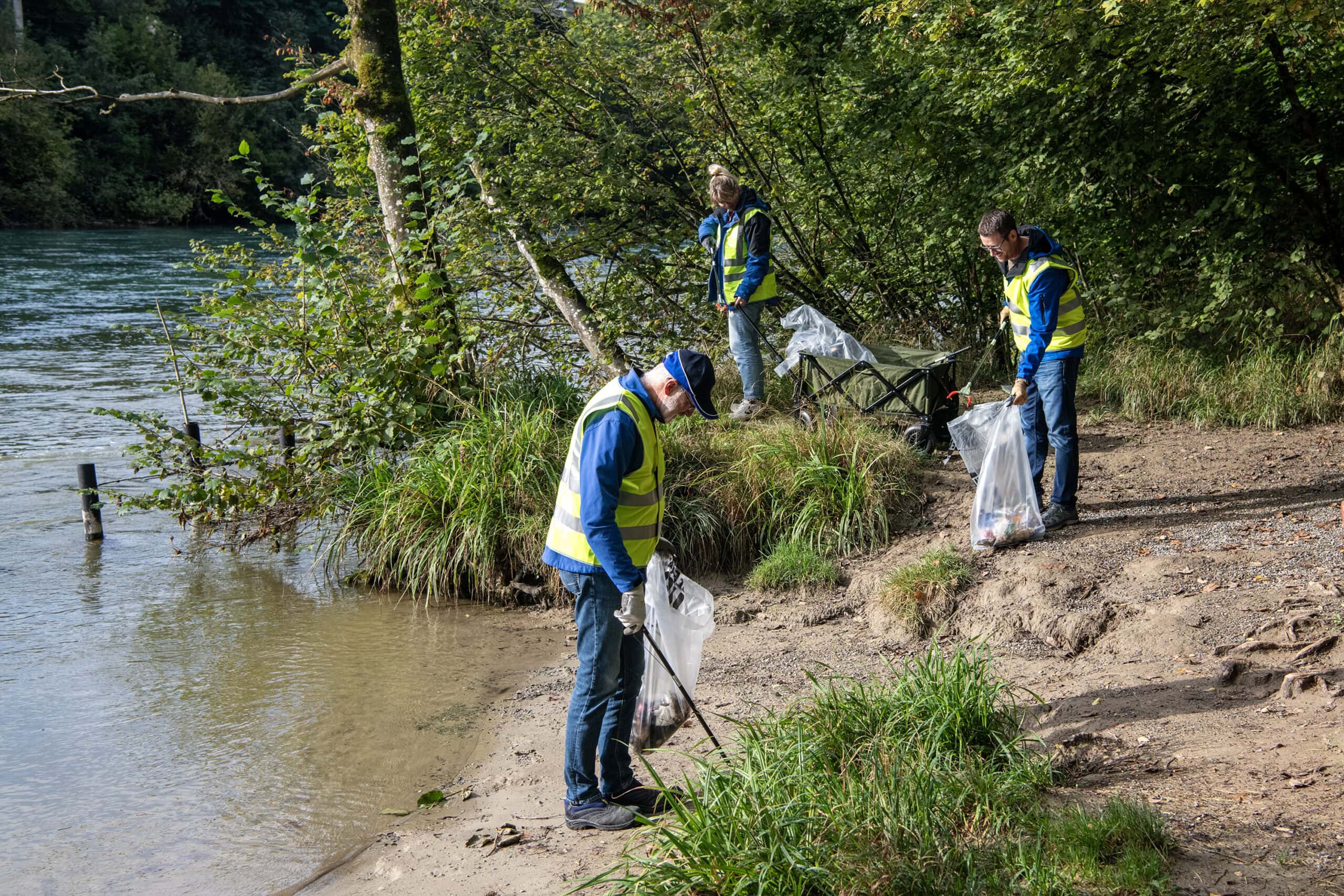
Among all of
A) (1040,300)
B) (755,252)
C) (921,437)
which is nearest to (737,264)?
(755,252)

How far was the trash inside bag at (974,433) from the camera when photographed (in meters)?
6.59

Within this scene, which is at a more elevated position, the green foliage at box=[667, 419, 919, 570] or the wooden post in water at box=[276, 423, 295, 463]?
the wooden post in water at box=[276, 423, 295, 463]

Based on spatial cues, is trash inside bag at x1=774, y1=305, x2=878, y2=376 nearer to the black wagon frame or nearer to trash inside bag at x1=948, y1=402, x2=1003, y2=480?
the black wagon frame

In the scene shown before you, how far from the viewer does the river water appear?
4.61 meters

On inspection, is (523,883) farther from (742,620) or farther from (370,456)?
(370,456)

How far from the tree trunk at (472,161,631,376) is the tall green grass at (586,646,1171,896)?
6219 mm

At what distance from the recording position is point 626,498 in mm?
4082

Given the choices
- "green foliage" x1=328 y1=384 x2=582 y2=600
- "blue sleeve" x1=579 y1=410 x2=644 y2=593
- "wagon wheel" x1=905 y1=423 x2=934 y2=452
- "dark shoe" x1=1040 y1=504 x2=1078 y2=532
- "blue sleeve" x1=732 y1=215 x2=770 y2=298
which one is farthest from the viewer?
"blue sleeve" x1=732 y1=215 x2=770 y2=298

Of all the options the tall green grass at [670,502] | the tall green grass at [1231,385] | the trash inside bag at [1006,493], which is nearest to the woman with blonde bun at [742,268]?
the tall green grass at [670,502]

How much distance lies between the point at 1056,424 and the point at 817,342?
93.0 inches

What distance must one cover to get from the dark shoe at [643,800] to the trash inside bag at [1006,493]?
9.31 ft

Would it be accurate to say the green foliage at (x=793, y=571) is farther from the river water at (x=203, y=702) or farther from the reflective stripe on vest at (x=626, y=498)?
the reflective stripe on vest at (x=626, y=498)

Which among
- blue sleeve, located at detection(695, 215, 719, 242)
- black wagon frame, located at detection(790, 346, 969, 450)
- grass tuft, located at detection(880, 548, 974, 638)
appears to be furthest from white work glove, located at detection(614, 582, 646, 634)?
blue sleeve, located at detection(695, 215, 719, 242)

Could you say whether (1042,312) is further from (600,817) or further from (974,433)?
(600,817)
